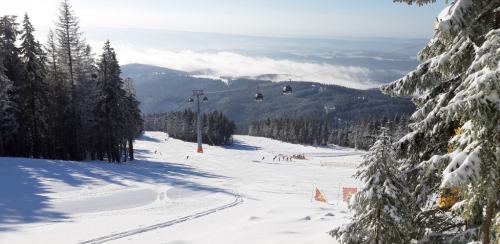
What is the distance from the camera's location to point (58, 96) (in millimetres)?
34125

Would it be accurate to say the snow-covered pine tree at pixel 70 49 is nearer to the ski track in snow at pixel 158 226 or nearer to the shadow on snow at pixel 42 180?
the shadow on snow at pixel 42 180

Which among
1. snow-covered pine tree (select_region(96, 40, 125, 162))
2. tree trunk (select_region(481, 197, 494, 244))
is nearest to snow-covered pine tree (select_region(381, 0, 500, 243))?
tree trunk (select_region(481, 197, 494, 244))

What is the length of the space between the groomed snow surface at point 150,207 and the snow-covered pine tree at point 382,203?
3.90 metres

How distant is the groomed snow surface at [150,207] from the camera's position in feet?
43.0

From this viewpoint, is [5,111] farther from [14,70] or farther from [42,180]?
[42,180]

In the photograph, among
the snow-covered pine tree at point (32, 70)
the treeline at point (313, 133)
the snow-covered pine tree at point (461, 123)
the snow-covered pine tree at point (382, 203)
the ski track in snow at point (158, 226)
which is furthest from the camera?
the treeline at point (313, 133)

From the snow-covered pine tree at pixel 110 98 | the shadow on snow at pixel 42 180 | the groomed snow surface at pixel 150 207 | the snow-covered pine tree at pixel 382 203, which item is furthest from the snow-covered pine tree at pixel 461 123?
the snow-covered pine tree at pixel 110 98

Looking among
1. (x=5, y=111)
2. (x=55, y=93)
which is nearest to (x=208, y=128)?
(x=55, y=93)

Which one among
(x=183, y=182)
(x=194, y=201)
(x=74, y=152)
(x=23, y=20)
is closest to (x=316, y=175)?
(x=183, y=182)

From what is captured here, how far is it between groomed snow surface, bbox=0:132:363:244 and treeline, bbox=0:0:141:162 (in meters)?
7.52

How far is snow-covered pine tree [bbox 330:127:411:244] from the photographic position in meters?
6.84

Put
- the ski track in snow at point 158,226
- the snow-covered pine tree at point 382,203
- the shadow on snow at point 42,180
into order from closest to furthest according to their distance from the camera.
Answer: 1. the snow-covered pine tree at point 382,203
2. the ski track in snow at point 158,226
3. the shadow on snow at point 42,180

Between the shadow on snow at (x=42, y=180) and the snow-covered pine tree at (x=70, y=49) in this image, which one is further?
the snow-covered pine tree at (x=70, y=49)

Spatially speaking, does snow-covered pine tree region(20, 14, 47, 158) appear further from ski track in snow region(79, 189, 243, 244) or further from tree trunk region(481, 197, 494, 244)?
tree trunk region(481, 197, 494, 244)
